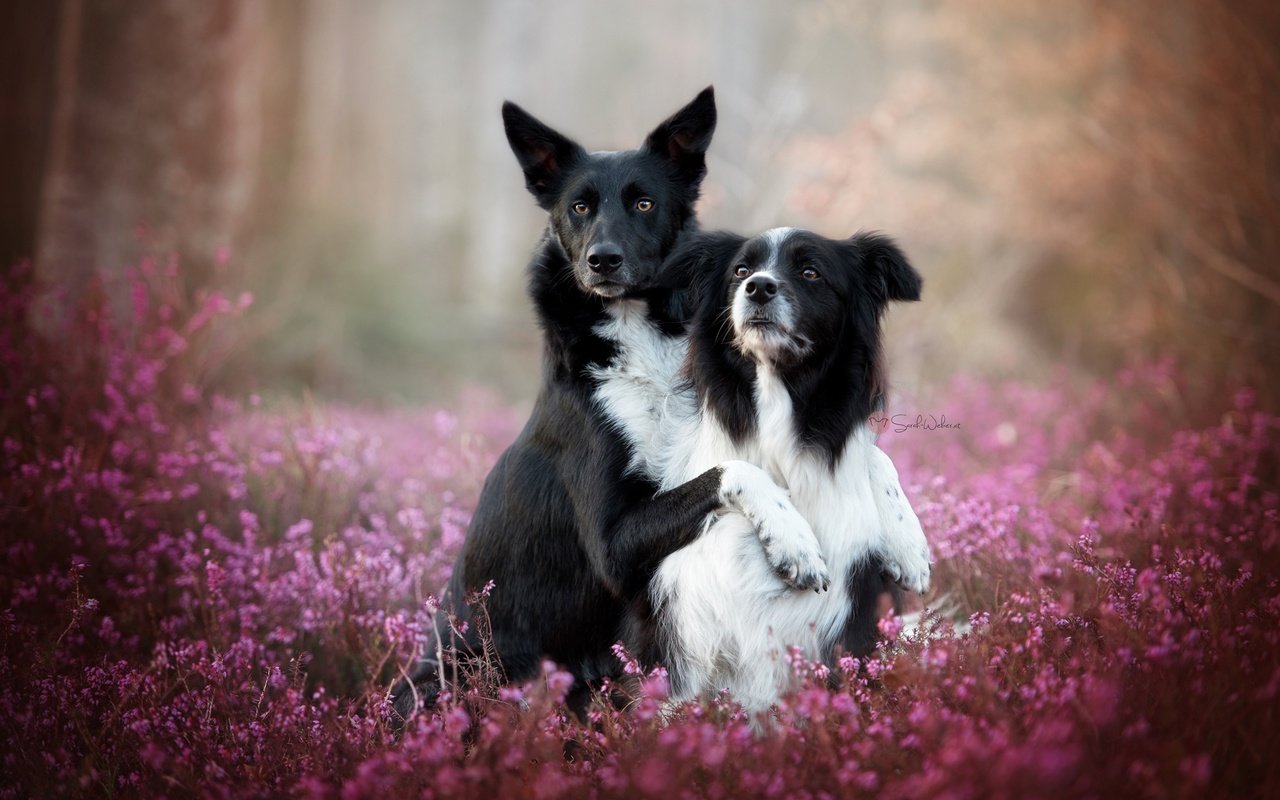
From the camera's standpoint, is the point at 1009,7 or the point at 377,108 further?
the point at 377,108

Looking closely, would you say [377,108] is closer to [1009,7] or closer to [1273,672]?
[1009,7]

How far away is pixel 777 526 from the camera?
3012mm

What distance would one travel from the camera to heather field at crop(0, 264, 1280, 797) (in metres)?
2.26

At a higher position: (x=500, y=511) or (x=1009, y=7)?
(x=1009, y=7)

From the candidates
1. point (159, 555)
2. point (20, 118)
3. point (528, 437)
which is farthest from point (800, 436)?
point (20, 118)

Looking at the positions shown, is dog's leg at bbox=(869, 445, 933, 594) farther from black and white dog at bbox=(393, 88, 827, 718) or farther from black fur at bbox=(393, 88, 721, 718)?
black fur at bbox=(393, 88, 721, 718)

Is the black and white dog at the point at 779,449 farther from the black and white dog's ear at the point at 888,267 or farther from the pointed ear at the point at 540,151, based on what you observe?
the pointed ear at the point at 540,151

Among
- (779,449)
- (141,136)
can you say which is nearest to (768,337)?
(779,449)

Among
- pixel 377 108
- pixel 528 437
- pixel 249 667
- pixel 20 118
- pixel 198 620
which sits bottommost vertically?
pixel 198 620

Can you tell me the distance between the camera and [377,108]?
25844 millimetres

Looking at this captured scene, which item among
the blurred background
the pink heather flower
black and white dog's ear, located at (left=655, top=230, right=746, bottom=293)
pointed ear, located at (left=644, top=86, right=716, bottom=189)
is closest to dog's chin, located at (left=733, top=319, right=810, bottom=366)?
black and white dog's ear, located at (left=655, top=230, right=746, bottom=293)

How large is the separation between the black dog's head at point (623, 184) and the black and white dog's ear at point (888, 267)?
2.70 feet

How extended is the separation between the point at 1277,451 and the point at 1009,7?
7611mm

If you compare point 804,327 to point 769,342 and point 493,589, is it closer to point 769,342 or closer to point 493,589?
point 769,342
